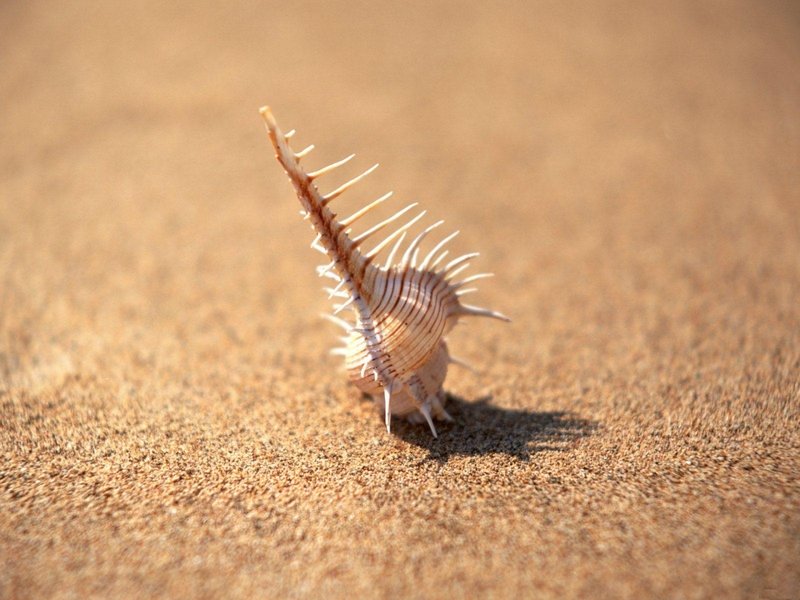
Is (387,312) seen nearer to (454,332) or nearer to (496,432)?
(496,432)

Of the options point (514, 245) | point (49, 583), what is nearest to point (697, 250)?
point (514, 245)

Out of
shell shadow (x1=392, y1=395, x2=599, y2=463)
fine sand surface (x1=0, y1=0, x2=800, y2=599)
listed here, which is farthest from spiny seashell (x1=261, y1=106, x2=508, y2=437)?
fine sand surface (x1=0, y1=0, x2=800, y2=599)

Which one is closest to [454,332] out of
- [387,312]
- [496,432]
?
[496,432]

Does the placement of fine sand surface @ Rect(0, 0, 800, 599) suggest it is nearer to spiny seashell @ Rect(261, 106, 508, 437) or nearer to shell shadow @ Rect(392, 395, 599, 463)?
shell shadow @ Rect(392, 395, 599, 463)

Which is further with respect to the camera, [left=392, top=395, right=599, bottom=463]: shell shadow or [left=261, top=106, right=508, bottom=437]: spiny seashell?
[left=392, top=395, right=599, bottom=463]: shell shadow

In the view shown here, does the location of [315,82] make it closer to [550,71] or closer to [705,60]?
[550,71]

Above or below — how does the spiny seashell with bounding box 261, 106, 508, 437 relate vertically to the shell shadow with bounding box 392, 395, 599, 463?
above
